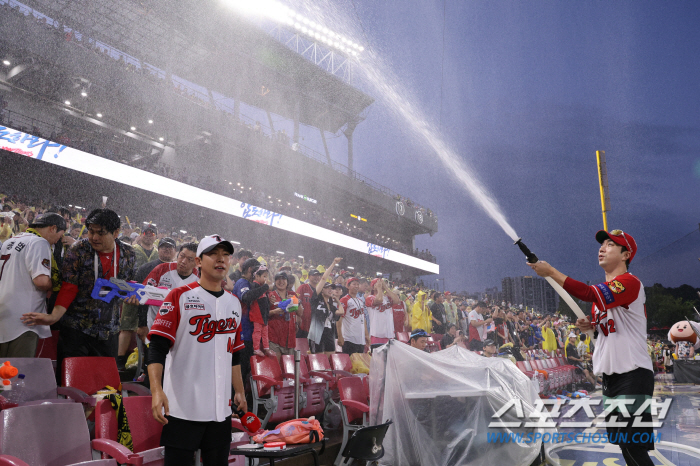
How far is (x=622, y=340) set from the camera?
9.35 ft

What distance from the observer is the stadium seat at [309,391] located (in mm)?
5016

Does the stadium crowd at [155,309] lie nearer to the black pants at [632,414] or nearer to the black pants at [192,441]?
the black pants at [192,441]

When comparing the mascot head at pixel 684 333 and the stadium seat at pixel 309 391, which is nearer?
the mascot head at pixel 684 333

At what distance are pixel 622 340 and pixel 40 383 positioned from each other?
12.7 feet

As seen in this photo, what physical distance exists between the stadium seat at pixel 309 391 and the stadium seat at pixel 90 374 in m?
1.93

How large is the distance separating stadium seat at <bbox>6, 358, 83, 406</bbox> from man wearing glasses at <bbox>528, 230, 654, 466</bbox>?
3.20 meters

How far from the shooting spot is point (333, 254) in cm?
3011

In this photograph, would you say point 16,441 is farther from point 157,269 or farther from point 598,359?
point 598,359

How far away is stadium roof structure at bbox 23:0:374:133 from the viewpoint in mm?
21891

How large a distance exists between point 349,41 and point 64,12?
15.2 meters

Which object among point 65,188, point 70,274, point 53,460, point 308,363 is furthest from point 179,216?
point 53,460

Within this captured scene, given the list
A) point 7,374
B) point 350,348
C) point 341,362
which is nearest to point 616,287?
point 7,374

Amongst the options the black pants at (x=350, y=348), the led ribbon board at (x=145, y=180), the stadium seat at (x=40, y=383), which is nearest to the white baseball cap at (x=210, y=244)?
the stadium seat at (x=40, y=383)

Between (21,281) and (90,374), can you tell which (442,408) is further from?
(21,281)
